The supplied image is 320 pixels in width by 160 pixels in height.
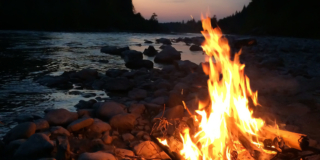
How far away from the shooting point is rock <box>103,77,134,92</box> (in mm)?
7812

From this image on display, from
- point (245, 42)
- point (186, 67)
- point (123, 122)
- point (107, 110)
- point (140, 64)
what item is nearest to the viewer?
point (123, 122)

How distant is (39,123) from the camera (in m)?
4.43

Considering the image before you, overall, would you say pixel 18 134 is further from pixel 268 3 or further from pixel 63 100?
pixel 268 3

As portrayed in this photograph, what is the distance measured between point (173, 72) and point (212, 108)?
650 cm

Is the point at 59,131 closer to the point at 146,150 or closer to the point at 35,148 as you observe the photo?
the point at 35,148

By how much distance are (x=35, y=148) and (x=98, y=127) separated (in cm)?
118

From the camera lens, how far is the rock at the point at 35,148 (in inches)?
135

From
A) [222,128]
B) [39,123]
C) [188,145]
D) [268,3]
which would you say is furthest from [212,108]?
[268,3]

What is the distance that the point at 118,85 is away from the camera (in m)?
7.86

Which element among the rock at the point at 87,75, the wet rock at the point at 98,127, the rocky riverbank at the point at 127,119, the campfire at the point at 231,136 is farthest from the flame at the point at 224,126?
the rock at the point at 87,75

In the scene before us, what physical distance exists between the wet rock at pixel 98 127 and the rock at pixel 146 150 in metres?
0.93

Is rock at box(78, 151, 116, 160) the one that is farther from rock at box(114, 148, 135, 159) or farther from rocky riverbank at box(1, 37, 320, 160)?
rock at box(114, 148, 135, 159)

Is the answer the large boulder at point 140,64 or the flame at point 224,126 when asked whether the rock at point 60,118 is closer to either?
the flame at point 224,126

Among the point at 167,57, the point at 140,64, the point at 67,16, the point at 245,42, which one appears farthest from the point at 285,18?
the point at 67,16
